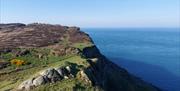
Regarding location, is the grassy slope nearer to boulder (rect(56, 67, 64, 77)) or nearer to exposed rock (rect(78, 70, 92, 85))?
exposed rock (rect(78, 70, 92, 85))

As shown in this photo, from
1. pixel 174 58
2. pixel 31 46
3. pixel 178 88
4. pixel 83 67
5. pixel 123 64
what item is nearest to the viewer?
pixel 83 67

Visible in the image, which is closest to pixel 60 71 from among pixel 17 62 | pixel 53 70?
pixel 53 70

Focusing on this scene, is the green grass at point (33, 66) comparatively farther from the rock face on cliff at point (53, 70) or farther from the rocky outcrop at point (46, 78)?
the rocky outcrop at point (46, 78)

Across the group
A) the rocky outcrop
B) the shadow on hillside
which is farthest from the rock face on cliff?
the shadow on hillside

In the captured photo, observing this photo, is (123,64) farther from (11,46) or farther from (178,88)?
(11,46)

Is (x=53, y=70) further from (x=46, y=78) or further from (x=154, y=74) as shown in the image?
(x=154, y=74)

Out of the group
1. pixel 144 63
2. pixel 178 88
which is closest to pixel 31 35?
pixel 178 88

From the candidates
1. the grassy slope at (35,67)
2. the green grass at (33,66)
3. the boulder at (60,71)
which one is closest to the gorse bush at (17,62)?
the green grass at (33,66)
